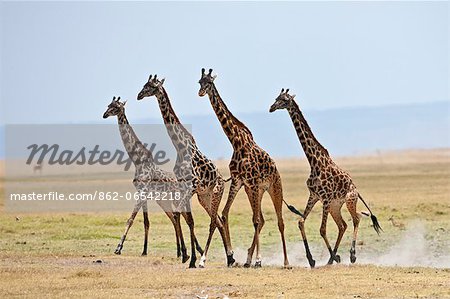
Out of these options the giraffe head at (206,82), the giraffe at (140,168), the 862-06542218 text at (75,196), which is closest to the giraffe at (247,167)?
the giraffe head at (206,82)

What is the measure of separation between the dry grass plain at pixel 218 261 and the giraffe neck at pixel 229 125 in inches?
87.0

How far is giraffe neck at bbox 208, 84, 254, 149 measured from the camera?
17.2 meters

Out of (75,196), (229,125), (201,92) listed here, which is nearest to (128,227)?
(229,125)

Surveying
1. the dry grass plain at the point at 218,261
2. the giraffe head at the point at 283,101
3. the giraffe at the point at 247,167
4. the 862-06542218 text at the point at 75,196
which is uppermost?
the giraffe head at the point at 283,101

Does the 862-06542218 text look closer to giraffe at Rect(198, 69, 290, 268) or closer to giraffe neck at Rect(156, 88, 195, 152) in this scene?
giraffe neck at Rect(156, 88, 195, 152)

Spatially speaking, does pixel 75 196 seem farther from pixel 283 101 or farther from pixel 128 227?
pixel 283 101

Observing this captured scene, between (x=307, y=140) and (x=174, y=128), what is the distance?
236cm

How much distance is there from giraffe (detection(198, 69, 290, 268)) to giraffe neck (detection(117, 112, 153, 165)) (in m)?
2.07

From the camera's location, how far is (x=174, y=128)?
17391 millimetres

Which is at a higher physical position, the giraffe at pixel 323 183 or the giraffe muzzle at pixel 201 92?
the giraffe muzzle at pixel 201 92

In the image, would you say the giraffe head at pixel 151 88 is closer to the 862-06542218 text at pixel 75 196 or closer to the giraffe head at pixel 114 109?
the giraffe head at pixel 114 109

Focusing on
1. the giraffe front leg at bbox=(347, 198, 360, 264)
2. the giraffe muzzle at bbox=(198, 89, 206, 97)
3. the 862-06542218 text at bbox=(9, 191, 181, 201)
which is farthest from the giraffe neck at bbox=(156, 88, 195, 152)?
the 862-06542218 text at bbox=(9, 191, 181, 201)

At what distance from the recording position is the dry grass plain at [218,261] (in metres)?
13.9

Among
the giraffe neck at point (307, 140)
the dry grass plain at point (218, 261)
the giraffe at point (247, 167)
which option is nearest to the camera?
the dry grass plain at point (218, 261)
